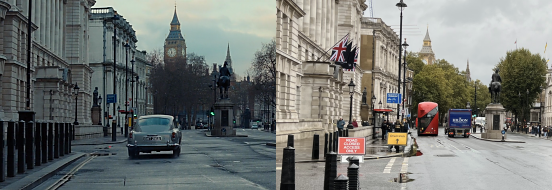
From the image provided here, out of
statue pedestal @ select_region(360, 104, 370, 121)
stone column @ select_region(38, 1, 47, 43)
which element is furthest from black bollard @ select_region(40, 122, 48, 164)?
statue pedestal @ select_region(360, 104, 370, 121)

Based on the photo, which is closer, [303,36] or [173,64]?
[173,64]

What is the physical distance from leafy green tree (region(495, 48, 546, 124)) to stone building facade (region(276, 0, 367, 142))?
47308 mm

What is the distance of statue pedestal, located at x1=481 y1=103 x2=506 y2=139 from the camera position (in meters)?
54.8

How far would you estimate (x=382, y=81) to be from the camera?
4299 inches

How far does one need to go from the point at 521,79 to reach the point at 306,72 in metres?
68.9

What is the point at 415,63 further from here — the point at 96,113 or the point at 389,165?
the point at 389,165

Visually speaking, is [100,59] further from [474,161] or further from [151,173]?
[151,173]

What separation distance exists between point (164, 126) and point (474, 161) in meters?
12.6

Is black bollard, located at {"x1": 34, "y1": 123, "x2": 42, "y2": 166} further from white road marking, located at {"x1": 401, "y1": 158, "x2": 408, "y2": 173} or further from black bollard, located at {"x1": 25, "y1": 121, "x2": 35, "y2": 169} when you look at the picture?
white road marking, located at {"x1": 401, "y1": 158, "x2": 408, "y2": 173}

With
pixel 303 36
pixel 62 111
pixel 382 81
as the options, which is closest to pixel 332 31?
pixel 303 36

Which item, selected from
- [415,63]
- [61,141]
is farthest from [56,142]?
[415,63]

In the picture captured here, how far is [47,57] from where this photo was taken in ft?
203

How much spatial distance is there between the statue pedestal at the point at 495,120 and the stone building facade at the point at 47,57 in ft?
112

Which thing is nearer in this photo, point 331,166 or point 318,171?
point 331,166
